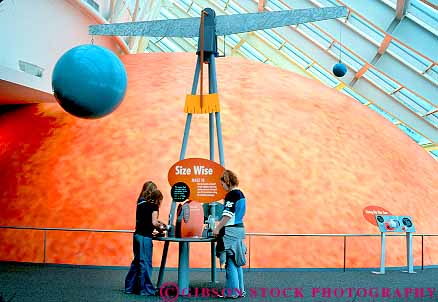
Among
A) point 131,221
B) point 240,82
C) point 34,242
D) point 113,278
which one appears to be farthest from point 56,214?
point 240,82

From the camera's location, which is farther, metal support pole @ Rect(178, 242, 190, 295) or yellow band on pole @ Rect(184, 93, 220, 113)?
yellow band on pole @ Rect(184, 93, 220, 113)

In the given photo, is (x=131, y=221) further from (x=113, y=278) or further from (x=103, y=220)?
(x=113, y=278)

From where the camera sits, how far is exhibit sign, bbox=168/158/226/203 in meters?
10.3

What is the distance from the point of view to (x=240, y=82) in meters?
20.1

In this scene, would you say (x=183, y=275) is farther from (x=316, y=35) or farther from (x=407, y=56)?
(x=316, y=35)

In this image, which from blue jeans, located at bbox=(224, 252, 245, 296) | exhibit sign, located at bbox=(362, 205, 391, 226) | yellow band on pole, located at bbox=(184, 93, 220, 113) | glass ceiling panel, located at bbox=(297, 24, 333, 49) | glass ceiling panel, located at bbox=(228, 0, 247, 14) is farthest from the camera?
glass ceiling panel, located at bbox=(228, 0, 247, 14)

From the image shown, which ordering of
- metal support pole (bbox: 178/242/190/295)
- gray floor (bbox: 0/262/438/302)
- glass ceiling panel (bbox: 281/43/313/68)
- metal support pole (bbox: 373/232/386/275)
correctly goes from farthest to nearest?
glass ceiling panel (bbox: 281/43/313/68) < metal support pole (bbox: 373/232/386/275) < metal support pole (bbox: 178/242/190/295) < gray floor (bbox: 0/262/438/302)

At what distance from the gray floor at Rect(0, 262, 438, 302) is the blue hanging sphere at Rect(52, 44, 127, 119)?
3979 mm

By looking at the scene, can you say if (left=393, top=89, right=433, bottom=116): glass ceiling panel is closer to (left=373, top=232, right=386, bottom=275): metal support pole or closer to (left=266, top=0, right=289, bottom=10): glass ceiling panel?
(left=266, top=0, right=289, bottom=10): glass ceiling panel

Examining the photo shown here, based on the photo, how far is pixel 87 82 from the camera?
670cm

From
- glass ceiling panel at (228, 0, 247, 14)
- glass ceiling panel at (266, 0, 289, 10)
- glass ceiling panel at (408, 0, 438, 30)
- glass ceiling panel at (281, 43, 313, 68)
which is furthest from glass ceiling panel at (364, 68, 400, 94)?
glass ceiling panel at (408, 0, 438, 30)

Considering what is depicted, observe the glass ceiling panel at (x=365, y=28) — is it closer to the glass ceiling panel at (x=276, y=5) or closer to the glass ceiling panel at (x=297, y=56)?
the glass ceiling panel at (x=276, y=5)

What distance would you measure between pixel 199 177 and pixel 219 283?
285 cm

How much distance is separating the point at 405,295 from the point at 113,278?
6147 millimetres
